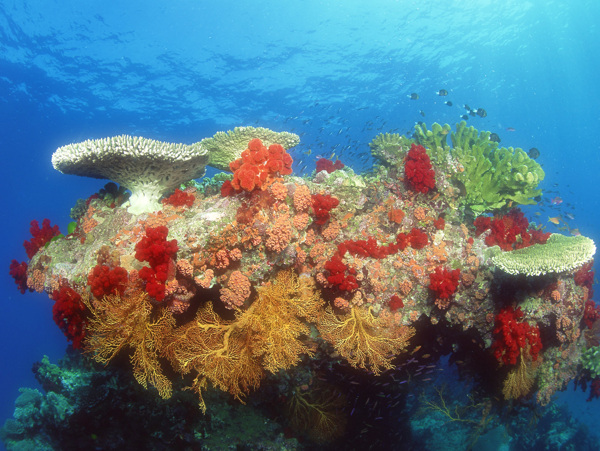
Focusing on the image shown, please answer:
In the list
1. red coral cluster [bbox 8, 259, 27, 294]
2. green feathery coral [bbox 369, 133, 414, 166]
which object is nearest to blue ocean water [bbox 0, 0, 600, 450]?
green feathery coral [bbox 369, 133, 414, 166]

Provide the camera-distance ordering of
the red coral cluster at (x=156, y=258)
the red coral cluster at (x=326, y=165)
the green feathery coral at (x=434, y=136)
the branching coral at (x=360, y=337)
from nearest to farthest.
A: the red coral cluster at (x=156, y=258)
the branching coral at (x=360, y=337)
the green feathery coral at (x=434, y=136)
the red coral cluster at (x=326, y=165)

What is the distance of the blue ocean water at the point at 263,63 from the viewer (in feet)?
95.9

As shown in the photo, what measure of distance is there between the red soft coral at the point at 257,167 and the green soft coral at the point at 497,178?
15.2 feet

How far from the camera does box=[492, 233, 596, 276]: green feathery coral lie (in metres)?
5.04

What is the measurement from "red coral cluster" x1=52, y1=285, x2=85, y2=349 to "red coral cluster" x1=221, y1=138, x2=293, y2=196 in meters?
2.78

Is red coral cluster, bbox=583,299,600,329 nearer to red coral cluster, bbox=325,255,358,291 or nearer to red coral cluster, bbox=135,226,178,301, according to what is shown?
red coral cluster, bbox=325,255,358,291

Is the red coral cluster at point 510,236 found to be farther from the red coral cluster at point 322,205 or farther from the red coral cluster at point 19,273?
the red coral cluster at point 19,273

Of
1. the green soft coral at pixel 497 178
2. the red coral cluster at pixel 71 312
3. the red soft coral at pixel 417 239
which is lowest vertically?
the red coral cluster at pixel 71 312

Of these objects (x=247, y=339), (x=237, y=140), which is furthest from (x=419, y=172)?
(x=247, y=339)

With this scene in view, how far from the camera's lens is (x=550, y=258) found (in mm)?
5211

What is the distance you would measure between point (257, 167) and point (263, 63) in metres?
37.8

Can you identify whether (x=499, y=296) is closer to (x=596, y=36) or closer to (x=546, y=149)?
(x=596, y=36)

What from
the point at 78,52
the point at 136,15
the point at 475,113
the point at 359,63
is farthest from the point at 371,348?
the point at 359,63

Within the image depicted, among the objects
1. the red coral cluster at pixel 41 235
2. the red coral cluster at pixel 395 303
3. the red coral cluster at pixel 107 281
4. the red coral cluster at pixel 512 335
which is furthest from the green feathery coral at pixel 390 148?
→ the red coral cluster at pixel 41 235
